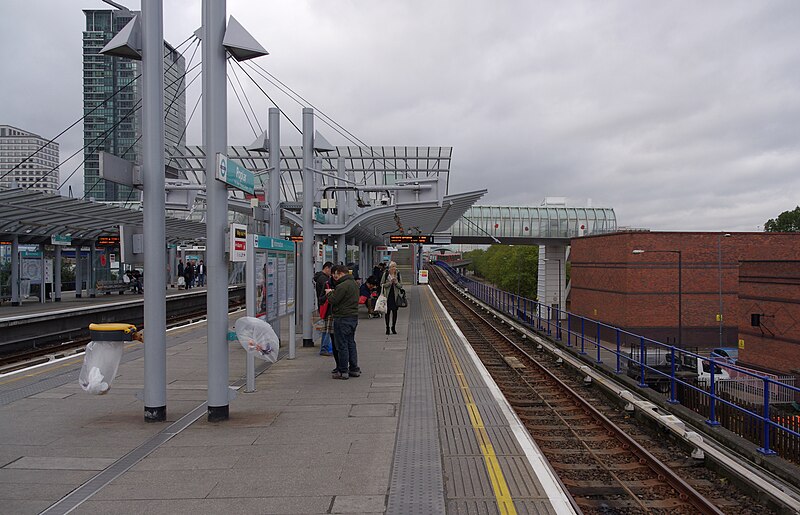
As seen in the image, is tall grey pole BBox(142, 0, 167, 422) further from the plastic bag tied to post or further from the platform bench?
the platform bench

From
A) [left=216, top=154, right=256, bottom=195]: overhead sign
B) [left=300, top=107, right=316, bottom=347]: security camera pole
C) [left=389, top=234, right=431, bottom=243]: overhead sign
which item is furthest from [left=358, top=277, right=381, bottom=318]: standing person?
[left=216, top=154, right=256, bottom=195]: overhead sign

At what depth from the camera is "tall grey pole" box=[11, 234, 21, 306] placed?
21.2m

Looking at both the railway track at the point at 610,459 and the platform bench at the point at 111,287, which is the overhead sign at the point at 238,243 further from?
the platform bench at the point at 111,287

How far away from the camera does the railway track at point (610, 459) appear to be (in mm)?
5730

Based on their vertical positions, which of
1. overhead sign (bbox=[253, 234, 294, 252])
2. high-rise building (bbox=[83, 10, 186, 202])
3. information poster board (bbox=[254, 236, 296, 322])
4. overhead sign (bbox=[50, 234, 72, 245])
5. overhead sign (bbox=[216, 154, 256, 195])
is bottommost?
information poster board (bbox=[254, 236, 296, 322])

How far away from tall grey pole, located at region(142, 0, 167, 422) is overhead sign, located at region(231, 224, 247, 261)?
0.78 meters

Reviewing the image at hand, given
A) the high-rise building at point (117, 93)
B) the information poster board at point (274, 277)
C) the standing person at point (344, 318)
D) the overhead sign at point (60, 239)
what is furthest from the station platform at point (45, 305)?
the standing person at point (344, 318)

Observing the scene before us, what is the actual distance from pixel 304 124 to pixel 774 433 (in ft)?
33.6

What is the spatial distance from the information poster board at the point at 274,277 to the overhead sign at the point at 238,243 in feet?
5.23

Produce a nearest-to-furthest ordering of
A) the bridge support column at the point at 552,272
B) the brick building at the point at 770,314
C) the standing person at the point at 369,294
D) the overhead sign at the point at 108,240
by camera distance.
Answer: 1. the standing person at the point at 369,294
2. the brick building at the point at 770,314
3. the overhead sign at the point at 108,240
4. the bridge support column at the point at 552,272

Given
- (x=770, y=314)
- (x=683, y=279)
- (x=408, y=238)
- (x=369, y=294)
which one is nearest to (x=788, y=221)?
(x=683, y=279)

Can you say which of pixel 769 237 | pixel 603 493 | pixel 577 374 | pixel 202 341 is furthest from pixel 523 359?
pixel 769 237

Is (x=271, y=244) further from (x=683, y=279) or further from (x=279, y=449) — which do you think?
(x=683, y=279)

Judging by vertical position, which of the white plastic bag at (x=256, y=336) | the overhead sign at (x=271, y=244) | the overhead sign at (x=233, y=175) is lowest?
the white plastic bag at (x=256, y=336)
